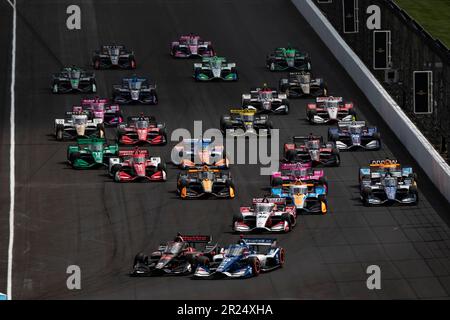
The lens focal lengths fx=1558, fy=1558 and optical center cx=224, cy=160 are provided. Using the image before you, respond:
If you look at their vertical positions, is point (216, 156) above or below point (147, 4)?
below

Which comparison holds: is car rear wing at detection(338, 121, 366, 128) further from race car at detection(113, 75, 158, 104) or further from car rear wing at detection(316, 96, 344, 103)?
race car at detection(113, 75, 158, 104)

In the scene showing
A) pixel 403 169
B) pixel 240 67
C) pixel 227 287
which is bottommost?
pixel 227 287

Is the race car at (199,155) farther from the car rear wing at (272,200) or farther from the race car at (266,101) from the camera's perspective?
the race car at (266,101)

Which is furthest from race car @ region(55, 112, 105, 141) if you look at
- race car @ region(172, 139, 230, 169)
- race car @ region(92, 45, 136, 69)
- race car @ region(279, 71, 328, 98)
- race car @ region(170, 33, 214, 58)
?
race car @ region(170, 33, 214, 58)

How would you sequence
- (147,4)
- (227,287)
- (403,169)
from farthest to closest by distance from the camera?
1. (147,4)
2. (403,169)
3. (227,287)

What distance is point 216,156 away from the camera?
67625 millimetres

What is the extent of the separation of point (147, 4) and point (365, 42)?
20.9 metres

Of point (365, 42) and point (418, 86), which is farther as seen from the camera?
point (365, 42)

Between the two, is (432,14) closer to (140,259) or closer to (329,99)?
(329,99)

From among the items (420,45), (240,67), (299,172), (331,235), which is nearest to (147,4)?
(240,67)

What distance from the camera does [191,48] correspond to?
90.2 metres

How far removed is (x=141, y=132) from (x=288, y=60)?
680 inches

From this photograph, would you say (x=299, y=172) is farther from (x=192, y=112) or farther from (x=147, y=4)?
(x=147, y=4)
